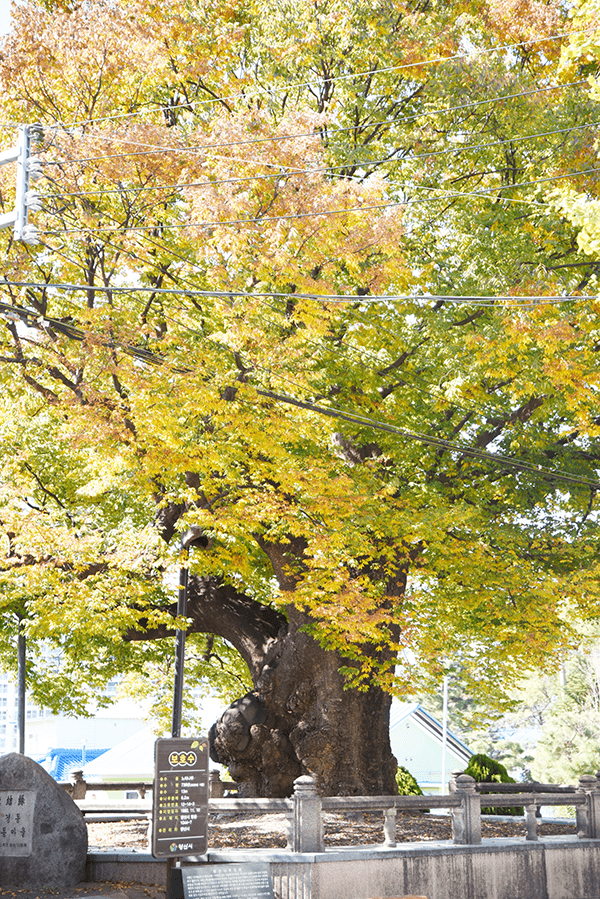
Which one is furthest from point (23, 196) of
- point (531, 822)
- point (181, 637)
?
point (531, 822)

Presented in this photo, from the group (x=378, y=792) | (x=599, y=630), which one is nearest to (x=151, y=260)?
(x=378, y=792)

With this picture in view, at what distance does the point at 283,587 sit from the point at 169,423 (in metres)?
6.02

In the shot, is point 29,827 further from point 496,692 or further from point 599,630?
point 599,630

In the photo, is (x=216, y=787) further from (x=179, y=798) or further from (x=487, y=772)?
(x=179, y=798)

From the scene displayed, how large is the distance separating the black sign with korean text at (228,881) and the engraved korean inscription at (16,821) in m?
2.57

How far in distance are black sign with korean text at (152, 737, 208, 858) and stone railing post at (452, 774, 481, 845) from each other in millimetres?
4869

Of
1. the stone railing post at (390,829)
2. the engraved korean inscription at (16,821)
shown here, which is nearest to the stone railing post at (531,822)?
the stone railing post at (390,829)

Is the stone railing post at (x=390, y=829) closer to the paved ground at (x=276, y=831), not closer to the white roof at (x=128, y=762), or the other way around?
the paved ground at (x=276, y=831)

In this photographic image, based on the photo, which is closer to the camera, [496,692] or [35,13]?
[35,13]

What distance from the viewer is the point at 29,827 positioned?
36.0ft

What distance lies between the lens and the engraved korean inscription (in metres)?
10.9

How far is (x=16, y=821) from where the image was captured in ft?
36.3

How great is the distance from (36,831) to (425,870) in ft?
18.8

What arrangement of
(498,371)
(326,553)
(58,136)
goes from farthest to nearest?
(326,553)
(498,371)
(58,136)
